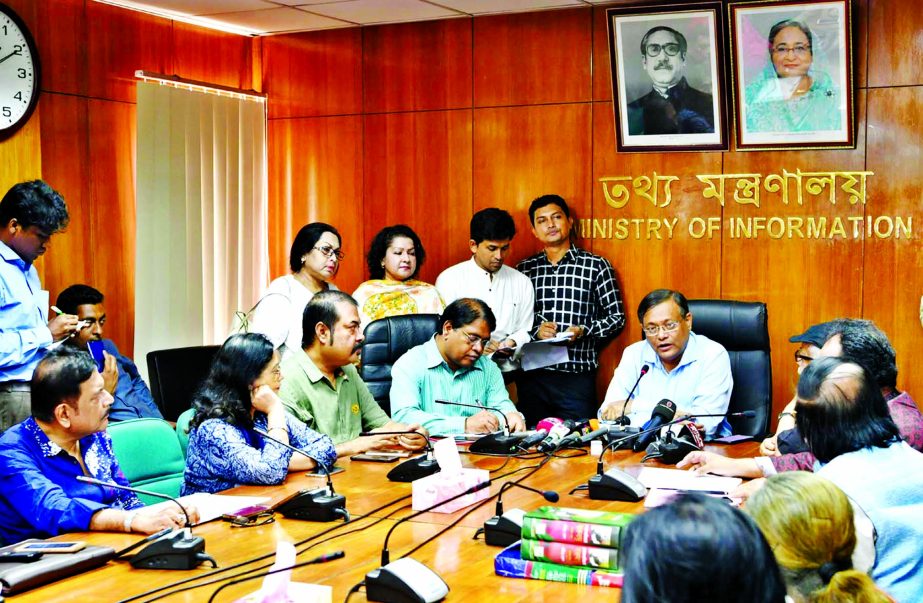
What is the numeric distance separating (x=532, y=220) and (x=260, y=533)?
356cm

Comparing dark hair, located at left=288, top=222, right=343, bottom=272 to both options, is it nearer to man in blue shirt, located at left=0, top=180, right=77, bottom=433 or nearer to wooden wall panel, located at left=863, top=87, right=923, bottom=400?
man in blue shirt, located at left=0, top=180, right=77, bottom=433

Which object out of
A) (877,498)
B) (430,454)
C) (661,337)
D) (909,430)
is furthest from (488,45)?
(877,498)

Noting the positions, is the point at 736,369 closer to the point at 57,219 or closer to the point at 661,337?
the point at 661,337

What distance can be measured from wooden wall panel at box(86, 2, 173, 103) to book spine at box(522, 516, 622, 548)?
4.27 m

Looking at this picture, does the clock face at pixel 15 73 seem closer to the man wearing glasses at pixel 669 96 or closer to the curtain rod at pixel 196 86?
the curtain rod at pixel 196 86

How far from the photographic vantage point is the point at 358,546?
2723 mm

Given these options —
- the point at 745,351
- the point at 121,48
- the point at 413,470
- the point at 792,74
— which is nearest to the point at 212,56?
the point at 121,48

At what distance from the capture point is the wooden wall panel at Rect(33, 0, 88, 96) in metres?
5.56

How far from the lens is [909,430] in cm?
327

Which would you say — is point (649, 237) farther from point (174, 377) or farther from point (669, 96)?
point (174, 377)

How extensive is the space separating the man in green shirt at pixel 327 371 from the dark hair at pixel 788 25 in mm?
2856

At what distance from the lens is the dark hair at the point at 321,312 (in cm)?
410

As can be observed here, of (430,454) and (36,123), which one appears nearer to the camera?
(430,454)

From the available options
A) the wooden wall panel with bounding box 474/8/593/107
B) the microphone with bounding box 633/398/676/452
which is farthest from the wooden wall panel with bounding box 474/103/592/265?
the microphone with bounding box 633/398/676/452
